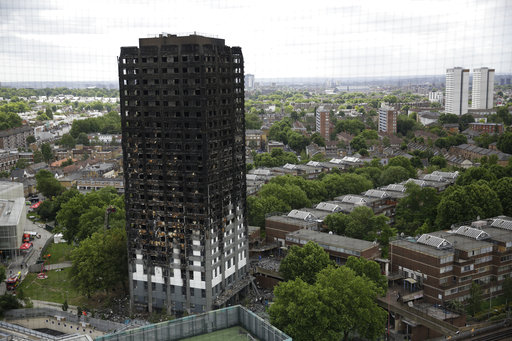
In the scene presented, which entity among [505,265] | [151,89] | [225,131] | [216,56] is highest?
[216,56]

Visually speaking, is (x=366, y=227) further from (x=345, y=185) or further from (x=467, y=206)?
(x=345, y=185)

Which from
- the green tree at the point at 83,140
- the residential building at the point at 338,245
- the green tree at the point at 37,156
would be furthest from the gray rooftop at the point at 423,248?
the green tree at the point at 83,140

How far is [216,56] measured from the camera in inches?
364

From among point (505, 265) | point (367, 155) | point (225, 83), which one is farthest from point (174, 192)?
point (367, 155)

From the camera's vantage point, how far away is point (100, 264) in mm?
9820

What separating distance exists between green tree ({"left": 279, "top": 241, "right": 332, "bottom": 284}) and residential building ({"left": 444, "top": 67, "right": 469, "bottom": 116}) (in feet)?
79.0

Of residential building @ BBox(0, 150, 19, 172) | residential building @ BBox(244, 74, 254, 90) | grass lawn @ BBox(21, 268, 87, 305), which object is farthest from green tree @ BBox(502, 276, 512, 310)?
residential building @ BBox(244, 74, 254, 90)

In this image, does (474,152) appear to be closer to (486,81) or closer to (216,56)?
(486,81)

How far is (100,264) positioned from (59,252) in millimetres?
3832

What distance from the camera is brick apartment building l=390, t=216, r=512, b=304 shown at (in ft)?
30.0

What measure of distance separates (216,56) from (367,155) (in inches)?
602

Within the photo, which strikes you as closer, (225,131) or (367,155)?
(225,131)

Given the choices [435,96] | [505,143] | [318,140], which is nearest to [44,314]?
[505,143]

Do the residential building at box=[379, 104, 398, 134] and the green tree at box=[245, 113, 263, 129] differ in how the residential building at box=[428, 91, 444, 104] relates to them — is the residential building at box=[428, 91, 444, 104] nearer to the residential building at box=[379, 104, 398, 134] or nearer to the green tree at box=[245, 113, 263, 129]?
the residential building at box=[379, 104, 398, 134]
